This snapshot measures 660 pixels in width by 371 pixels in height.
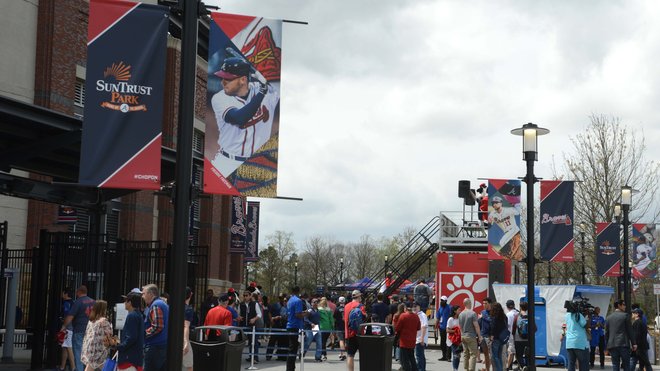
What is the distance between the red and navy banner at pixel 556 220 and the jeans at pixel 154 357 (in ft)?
48.4

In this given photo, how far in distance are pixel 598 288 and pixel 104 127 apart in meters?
21.3

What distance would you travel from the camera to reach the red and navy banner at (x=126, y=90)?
381 inches

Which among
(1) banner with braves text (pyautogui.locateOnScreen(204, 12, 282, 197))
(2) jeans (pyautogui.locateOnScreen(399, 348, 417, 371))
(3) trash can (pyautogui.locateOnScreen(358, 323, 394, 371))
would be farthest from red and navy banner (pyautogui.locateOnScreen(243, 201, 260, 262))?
(1) banner with braves text (pyautogui.locateOnScreen(204, 12, 282, 197))

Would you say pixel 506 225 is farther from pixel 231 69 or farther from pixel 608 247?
pixel 231 69

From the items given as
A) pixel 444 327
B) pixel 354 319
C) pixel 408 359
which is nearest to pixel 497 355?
pixel 408 359

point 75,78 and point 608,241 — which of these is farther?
point 75,78

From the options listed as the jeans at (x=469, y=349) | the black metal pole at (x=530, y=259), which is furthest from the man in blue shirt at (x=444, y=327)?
the black metal pole at (x=530, y=259)

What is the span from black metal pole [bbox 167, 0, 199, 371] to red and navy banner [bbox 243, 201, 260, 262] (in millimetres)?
39046

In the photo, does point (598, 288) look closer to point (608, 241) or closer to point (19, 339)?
point (608, 241)

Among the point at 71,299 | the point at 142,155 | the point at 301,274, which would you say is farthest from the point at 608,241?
the point at 301,274

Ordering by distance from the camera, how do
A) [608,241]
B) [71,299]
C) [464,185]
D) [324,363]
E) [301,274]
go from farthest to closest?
1. [301,274]
2. [464,185]
3. [608,241]
4. [324,363]
5. [71,299]

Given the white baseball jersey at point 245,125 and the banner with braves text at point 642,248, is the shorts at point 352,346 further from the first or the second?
the banner with braves text at point 642,248

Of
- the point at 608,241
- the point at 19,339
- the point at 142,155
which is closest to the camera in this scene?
the point at 142,155

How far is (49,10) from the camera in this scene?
30312 mm
